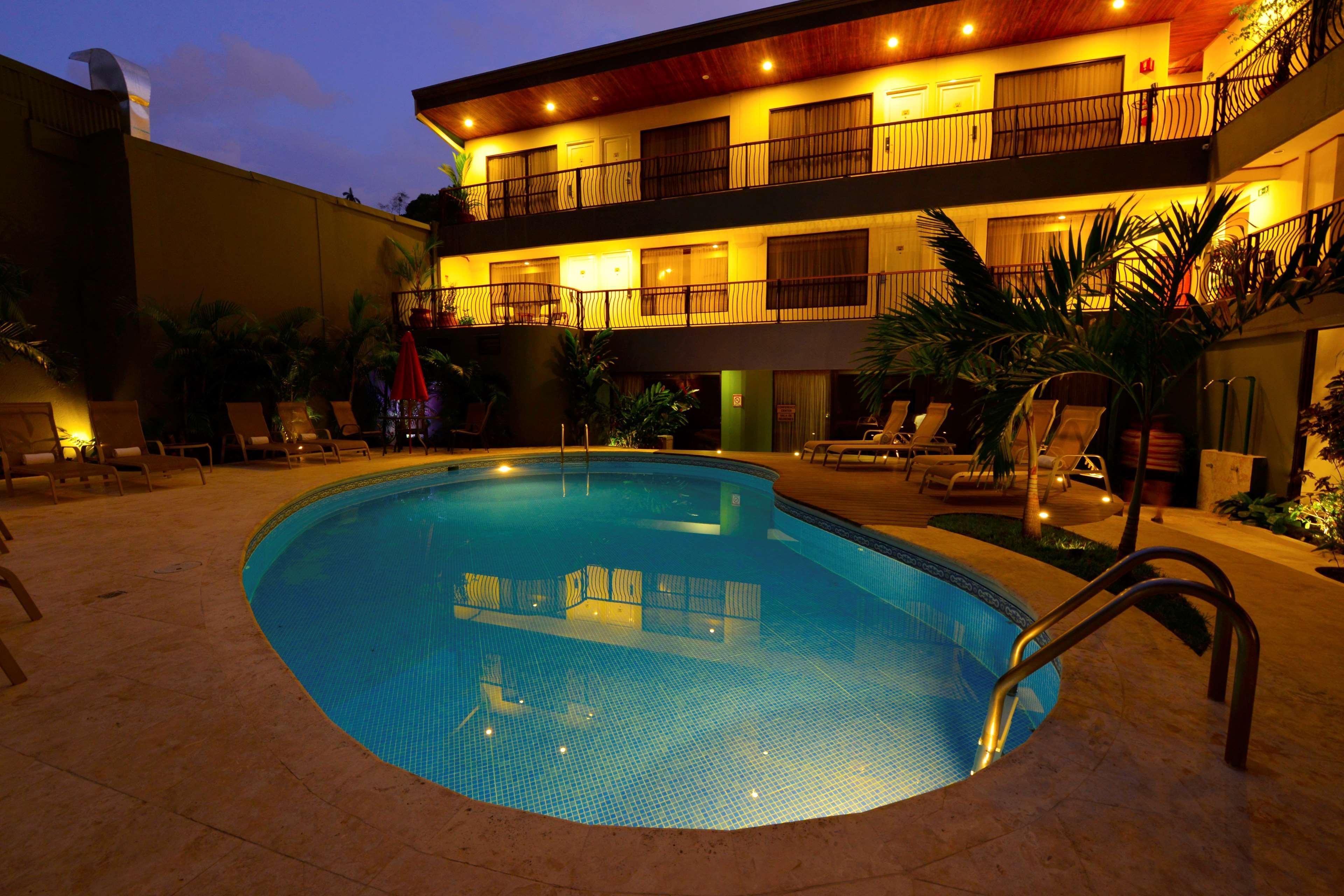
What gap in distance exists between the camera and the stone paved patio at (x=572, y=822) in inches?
66.2

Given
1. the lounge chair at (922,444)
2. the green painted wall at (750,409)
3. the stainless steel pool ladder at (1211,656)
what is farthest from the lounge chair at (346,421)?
the stainless steel pool ladder at (1211,656)

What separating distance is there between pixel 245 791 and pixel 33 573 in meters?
3.92

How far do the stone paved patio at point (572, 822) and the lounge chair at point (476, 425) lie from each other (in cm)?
949

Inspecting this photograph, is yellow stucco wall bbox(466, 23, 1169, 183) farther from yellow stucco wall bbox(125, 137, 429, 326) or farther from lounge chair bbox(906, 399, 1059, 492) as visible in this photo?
lounge chair bbox(906, 399, 1059, 492)

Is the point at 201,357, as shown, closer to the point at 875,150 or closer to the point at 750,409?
the point at 750,409

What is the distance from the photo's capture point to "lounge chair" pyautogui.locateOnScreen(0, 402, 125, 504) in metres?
7.28

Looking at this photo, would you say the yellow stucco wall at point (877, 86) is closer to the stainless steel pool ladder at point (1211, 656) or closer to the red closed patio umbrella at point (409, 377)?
the red closed patio umbrella at point (409, 377)

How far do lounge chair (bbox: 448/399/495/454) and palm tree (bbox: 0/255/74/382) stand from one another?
5.85m

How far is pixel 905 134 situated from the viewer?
12984 mm

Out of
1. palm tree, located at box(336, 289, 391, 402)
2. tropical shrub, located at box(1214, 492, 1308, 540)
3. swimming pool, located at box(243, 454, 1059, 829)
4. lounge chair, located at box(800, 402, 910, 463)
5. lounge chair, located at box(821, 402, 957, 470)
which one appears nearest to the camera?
swimming pool, located at box(243, 454, 1059, 829)

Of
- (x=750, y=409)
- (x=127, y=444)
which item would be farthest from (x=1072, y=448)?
(x=127, y=444)

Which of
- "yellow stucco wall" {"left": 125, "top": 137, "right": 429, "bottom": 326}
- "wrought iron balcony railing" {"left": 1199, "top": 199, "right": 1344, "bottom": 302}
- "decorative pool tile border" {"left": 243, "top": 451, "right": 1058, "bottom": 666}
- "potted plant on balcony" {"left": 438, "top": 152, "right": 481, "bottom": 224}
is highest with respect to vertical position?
"potted plant on balcony" {"left": 438, "top": 152, "right": 481, "bottom": 224}

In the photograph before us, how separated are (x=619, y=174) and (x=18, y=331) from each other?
1157 cm

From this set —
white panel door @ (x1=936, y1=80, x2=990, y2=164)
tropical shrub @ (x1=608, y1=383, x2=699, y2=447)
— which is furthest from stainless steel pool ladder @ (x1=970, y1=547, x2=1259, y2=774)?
white panel door @ (x1=936, y1=80, x2=990, y2=164)
